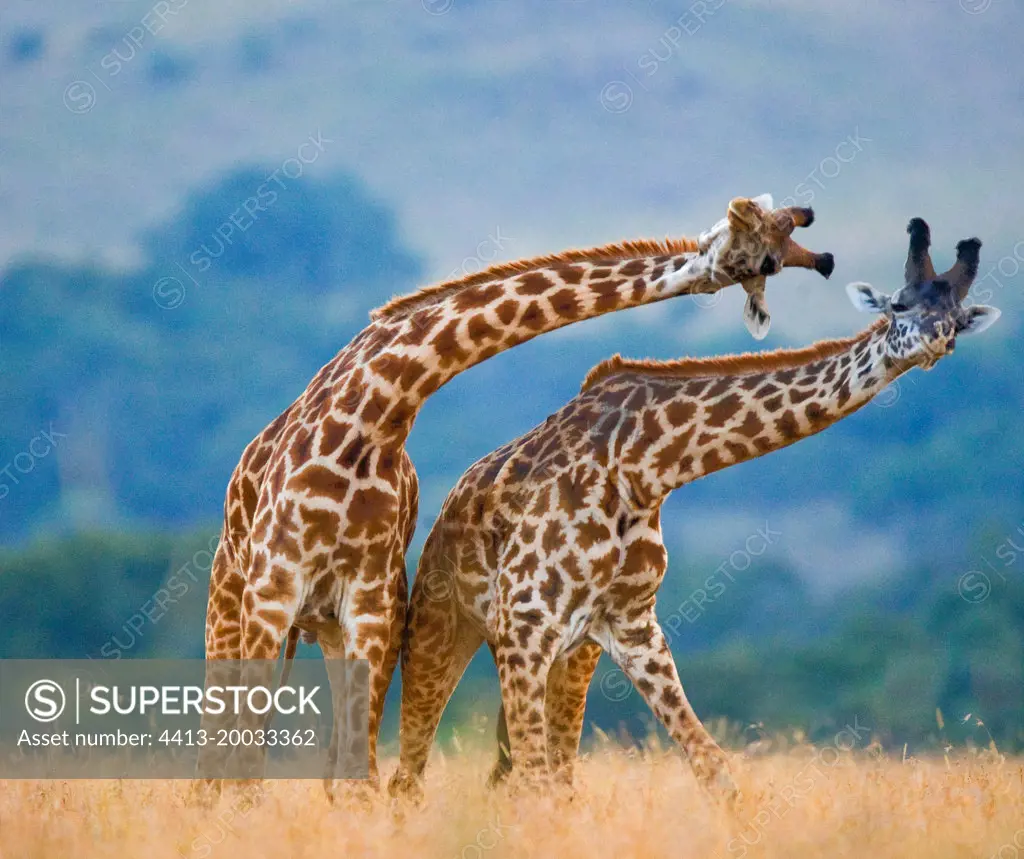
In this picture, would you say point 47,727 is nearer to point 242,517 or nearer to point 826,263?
point 242,517

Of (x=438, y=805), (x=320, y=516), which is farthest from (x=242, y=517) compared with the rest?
(x=438, y=805)

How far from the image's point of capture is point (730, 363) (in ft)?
20.4

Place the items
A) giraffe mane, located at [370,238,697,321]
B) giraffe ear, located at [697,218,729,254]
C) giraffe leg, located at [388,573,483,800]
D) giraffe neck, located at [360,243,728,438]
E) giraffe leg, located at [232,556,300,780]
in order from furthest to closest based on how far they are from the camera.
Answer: giraffe leg, located at [388,573,483,800] → giraffe mane, located at [370,238,697,321] → giraffe neck, located at [360,243,728,438] → giraffe ear, located at [697,218,729,254] → giraffe leg, located at [232,556,300,780]

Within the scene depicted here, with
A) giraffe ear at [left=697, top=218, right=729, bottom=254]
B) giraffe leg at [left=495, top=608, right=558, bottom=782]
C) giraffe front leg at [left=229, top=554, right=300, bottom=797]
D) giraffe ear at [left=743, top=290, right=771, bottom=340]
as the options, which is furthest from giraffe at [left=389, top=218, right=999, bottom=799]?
giraffe front leg at [left=229, top=554, right=300, bottom=797]

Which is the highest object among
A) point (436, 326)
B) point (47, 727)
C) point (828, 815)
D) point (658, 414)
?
point (436, 326)

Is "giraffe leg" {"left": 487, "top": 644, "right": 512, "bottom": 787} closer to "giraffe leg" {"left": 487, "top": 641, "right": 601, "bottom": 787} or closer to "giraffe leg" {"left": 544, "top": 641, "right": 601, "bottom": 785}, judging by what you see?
"giraffe leg" {"left": 487, "top": 641, "right": 601, "bottom": 787}

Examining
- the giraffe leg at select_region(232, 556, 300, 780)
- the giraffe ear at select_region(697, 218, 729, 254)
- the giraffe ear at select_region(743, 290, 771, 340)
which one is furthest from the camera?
the giraffe ear at select_region(743, 290, 771, 340)

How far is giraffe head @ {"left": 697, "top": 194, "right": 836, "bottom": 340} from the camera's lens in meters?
5.65

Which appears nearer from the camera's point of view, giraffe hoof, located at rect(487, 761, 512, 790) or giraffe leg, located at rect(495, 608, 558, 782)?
giraffe leg, located at rect(495, 608, 558, 782)

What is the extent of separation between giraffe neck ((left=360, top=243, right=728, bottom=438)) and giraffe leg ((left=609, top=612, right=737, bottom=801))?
138cm

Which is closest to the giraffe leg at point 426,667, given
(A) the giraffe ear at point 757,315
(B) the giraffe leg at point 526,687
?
(B) the giraffe leg at point 526,687

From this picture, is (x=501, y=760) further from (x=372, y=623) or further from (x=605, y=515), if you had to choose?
(x=605, y=515)

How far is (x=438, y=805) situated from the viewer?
5344 millimetres

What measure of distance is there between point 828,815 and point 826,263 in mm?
2321
